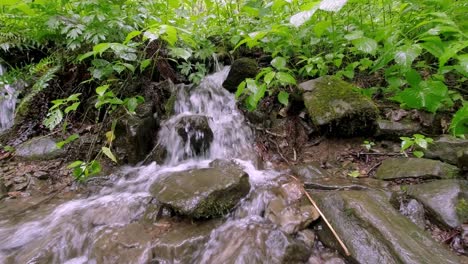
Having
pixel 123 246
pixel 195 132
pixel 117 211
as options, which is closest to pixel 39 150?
pixel 117 211

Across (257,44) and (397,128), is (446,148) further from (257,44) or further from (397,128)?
(257,44)

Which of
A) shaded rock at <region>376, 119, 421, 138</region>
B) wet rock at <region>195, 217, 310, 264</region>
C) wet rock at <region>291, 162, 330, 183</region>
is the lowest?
wet rock at <region>195, 217, 310, 264</region>

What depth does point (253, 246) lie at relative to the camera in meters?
1.82

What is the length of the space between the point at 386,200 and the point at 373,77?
199 centimetres

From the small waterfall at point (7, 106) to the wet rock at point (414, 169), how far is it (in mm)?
4757

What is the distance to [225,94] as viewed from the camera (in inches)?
163

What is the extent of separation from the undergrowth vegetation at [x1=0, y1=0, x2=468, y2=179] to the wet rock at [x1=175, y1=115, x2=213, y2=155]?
0.64 m

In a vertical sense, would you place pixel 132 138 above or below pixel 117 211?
above

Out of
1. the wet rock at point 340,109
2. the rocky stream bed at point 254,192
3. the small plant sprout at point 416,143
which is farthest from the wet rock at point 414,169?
the wet rock at point 340,109

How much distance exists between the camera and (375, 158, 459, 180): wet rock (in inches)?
86.7

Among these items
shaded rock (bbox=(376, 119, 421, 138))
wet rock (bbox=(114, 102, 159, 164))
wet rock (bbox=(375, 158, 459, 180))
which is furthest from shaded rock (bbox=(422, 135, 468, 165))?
wet rock (bbox=(114, 102, 159, 164))

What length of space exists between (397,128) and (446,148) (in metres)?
0.47

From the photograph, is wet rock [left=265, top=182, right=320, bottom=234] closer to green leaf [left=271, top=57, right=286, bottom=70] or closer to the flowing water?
the flowing water

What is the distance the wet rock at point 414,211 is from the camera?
73.8 inches
